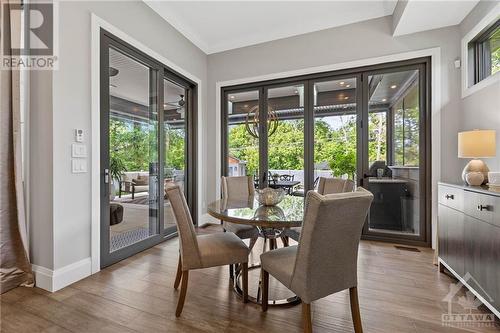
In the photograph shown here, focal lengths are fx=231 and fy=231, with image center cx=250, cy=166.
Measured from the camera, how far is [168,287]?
2066mm

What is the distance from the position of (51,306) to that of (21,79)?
6.46ft

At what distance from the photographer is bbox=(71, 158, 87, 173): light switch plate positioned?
2.13 metres

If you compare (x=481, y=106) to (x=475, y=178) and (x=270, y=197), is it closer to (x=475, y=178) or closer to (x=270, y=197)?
(x=475, y=178)

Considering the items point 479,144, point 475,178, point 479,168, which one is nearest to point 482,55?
point 479,144

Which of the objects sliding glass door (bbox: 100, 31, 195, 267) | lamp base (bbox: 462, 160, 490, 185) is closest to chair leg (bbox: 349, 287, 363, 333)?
lamp base (bbox: 462, 160, 490, 185)

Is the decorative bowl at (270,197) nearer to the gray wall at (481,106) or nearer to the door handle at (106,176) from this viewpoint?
the door handle at (106,176)

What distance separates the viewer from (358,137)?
135 inches

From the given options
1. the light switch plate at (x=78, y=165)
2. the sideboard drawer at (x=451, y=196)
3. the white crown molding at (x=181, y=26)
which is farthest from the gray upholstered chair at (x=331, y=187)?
the white crown molding at (x=181, y=26)

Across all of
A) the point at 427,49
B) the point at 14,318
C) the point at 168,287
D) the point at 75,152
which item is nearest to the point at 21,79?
the point at 75,152

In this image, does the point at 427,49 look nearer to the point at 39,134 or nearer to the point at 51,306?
the point at 39,134

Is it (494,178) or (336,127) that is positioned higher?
(336,127)

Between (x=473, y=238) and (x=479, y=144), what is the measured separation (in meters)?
0.87

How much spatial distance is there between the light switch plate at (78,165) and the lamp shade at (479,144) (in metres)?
3.63

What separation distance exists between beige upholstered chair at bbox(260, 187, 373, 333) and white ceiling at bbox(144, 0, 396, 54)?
303 cm
